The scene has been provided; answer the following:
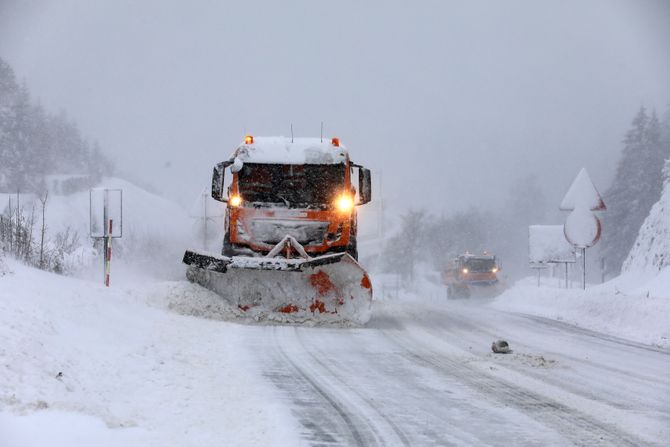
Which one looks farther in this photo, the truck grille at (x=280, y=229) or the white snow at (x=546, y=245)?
the white snow at (x=546, y=245)

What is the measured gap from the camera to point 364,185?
12.0 m

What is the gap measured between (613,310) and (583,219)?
18.3ft

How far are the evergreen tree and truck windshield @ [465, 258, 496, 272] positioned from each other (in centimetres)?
2257

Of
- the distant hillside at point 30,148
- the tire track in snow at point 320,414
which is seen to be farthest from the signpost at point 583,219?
the distant hillside at point 30,148

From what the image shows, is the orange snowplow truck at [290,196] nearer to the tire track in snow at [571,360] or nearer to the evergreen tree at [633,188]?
the tire track in snow at [571,360]

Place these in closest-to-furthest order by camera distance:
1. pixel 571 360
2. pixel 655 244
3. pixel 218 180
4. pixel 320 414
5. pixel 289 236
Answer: pixel 320 414 → pixel 571 360 → pixel 289 236 → pixel 218 180 → pixel 655 244

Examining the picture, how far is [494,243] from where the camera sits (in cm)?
10469

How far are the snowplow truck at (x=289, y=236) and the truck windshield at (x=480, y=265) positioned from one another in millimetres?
22626

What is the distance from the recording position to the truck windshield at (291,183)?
1196 cm

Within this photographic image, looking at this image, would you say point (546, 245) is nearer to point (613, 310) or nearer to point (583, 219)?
point (583, 219)

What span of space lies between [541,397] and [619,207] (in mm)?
52886

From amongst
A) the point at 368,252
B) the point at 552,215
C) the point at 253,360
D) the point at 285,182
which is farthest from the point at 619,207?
the point at 552,215

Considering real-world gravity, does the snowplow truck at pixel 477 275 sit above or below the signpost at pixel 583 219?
below

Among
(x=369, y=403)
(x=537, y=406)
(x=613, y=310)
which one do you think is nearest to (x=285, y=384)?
(x=369, y=403)
